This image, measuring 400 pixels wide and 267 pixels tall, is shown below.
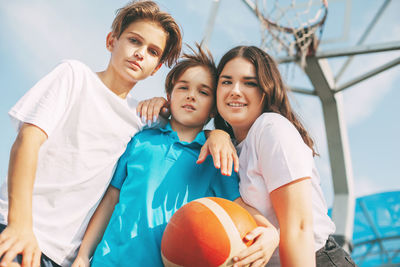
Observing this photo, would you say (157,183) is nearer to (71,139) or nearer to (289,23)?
(71,139)

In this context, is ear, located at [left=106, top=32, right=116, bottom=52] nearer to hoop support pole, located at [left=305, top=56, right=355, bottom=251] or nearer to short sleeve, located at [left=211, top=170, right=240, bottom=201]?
short sleeve, located at [left=211, top=170, right=240, bottom=201]

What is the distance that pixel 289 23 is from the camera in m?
5.93

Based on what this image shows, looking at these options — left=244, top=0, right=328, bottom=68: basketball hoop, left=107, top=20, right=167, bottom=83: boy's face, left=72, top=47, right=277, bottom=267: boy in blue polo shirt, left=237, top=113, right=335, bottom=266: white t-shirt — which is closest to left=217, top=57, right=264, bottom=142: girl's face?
left=72, top=47, right=277, bottom=267: boy in blue polo shirt

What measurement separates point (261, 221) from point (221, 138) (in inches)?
21.7

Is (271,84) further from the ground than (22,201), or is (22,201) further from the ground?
(271,84)

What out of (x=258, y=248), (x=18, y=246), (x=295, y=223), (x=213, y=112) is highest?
(x=213, y=112)

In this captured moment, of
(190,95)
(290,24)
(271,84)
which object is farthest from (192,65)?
(290,24)

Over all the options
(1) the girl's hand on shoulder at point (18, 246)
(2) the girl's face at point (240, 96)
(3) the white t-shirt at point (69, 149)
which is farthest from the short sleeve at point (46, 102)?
(2) the girl's face at point (240, 96)

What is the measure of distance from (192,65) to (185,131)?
449mm

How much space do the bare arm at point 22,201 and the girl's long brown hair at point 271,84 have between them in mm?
1351

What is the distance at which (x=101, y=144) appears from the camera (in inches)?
81.3

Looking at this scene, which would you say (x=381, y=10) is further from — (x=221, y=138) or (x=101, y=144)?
(x=101, y=144)

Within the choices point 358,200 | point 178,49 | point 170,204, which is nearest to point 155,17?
point 178,49

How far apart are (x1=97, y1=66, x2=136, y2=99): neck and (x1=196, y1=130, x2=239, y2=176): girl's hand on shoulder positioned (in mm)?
619
